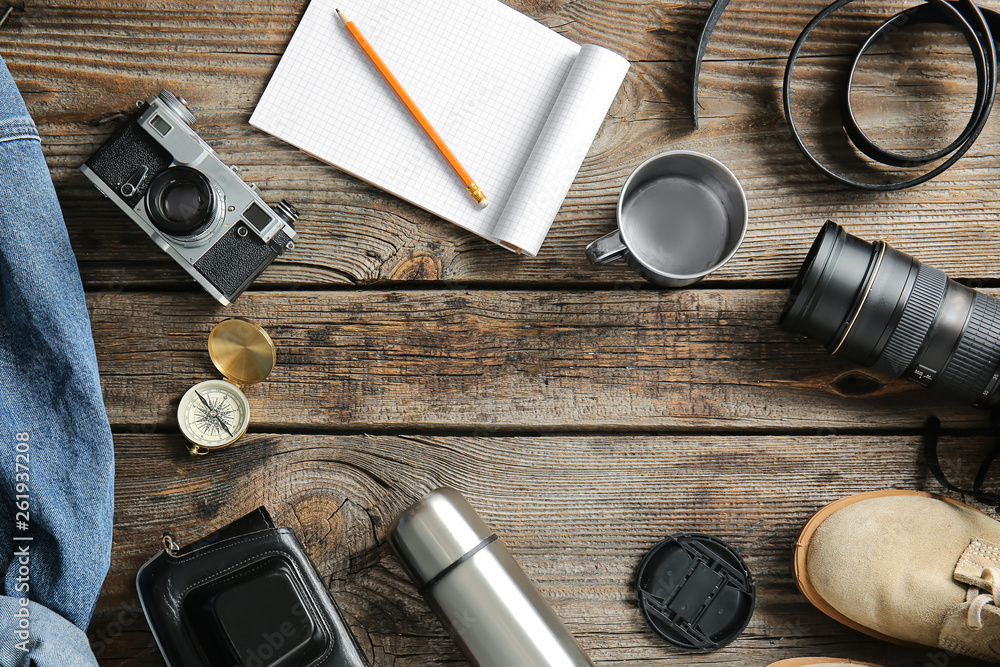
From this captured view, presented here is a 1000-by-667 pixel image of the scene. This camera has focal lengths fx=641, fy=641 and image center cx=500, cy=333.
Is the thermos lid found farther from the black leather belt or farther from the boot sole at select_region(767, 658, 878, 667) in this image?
the black leather belt

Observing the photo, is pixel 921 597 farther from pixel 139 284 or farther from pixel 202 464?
pixel 139 284

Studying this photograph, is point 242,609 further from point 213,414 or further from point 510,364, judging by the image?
point 510,364

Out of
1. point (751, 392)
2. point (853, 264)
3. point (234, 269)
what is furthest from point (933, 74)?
point (234, 269)

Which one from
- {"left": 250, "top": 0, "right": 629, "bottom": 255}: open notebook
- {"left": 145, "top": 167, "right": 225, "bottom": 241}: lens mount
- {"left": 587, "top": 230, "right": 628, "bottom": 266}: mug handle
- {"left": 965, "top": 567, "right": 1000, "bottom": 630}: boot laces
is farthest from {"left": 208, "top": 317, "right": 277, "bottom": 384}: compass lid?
{"left": 965, "top": 567, "right": 1000, "bottom": 630}: boot laces

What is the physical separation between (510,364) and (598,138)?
1.10 feet

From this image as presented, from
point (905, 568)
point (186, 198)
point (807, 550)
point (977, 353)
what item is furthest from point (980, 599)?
point (186, 198)

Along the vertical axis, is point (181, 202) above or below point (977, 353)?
below

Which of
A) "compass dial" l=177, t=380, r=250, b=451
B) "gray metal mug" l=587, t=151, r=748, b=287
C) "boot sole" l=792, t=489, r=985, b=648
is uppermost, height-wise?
"gray metal mug" l=587, t=151, r=748, b=287

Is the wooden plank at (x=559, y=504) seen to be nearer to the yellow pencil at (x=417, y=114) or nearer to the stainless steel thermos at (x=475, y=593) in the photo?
the stainless steel thermos at (x=475, y=593)

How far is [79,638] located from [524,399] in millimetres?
600

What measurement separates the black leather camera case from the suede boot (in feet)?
1.96

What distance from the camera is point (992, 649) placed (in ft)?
2.66

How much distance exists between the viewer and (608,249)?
0.79 metres

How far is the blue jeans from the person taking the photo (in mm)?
738
